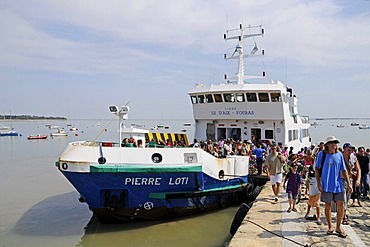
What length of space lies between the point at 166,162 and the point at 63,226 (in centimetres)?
426

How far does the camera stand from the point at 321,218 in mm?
7480

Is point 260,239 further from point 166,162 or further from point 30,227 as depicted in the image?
point 30,227

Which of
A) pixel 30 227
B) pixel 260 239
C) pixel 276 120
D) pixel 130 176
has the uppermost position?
pixel 276 120

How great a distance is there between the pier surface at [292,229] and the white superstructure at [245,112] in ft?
25.7

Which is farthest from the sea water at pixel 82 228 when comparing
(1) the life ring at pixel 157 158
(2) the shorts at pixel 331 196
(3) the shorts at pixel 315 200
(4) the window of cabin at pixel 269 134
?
(4) the window of cabin at pixel 269 134

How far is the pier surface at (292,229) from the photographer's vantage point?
5.96m

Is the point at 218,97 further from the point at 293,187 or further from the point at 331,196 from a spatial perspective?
the point at 331,196

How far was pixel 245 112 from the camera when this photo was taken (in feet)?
53.9

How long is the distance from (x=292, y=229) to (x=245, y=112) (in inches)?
397

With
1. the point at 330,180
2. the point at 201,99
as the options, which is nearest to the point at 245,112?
the point at 201,99

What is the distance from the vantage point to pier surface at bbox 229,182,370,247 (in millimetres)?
5957

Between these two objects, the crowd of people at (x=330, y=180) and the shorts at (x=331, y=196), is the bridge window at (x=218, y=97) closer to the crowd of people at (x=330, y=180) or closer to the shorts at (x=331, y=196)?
the crowd of people at (x=330, y=180)

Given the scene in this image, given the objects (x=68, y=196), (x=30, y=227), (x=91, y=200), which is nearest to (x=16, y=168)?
(x=68, y=196)

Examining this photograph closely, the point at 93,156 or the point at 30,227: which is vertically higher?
the point at 93,156
